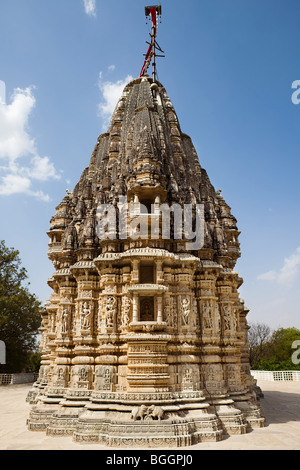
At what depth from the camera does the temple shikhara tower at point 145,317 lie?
11852 millimetres

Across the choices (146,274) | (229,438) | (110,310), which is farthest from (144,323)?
(229,438)

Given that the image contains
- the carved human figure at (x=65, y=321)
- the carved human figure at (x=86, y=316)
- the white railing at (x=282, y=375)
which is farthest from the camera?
the white railing at (x=282, y=375)

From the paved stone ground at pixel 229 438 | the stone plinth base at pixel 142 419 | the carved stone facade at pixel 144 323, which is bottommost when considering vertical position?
the paved stone ground at pixel 229 438

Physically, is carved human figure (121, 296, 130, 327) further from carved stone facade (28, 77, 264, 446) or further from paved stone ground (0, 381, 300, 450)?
paved stone ground (0, 381, 300, 450)

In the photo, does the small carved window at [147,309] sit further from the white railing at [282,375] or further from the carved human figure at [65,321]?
the white railing at [282,375]

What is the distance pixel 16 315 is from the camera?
35.6 metres

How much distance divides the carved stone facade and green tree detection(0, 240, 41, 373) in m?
19.4

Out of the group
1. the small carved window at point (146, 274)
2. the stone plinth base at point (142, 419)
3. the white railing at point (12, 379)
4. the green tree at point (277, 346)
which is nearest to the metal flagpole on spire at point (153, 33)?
the small carved window at point (146, 274)

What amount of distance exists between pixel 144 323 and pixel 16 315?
1063 inches

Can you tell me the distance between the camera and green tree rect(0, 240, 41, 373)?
1384 inches

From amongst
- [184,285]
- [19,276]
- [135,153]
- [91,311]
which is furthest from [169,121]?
[19,276]

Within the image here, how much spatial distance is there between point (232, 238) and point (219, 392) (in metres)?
9.89

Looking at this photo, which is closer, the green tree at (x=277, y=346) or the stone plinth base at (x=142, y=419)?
the stone plinth base at (x=142, y=419)

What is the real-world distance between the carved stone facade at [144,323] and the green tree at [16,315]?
19375 millimetres
